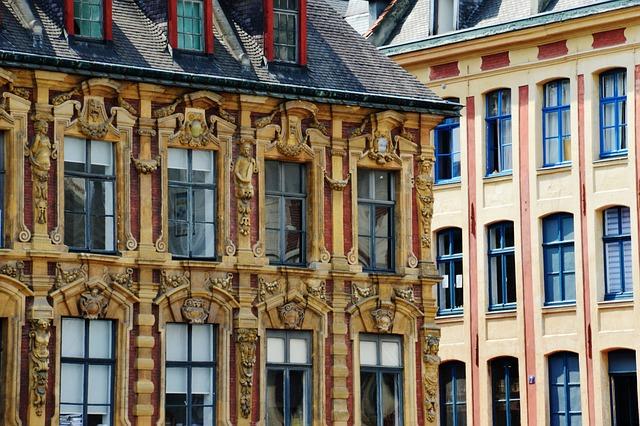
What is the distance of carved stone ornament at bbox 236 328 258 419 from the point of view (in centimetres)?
5009

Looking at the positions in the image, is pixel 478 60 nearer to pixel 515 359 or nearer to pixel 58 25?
pixel 515 359

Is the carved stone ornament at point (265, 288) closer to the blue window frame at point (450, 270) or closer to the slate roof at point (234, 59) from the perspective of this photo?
the slate roof at point (234, 59)

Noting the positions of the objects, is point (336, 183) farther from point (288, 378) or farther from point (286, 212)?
point (288, 378)

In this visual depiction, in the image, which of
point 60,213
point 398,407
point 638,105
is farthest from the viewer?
point 638,105

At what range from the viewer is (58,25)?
4903 cm

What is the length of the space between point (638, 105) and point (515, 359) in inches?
308

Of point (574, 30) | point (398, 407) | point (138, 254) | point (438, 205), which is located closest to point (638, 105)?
point (574, 30)

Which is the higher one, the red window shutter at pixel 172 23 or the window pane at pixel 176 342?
the red window shutter at pixel 172 23

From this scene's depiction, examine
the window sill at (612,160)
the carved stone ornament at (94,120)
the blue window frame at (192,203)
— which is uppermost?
the window sill at (612,160)

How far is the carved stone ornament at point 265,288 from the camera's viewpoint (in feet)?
166

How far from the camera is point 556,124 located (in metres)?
63.1

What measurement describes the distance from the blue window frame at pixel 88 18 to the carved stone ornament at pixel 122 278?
4936mm

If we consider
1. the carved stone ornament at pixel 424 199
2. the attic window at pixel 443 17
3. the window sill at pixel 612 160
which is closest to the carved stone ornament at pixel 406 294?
the carved stone ornament at pixel 424 199

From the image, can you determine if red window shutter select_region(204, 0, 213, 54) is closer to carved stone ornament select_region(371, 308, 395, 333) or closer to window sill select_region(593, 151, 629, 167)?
carved stone ornament select_region(371, 308, 395, 333)
